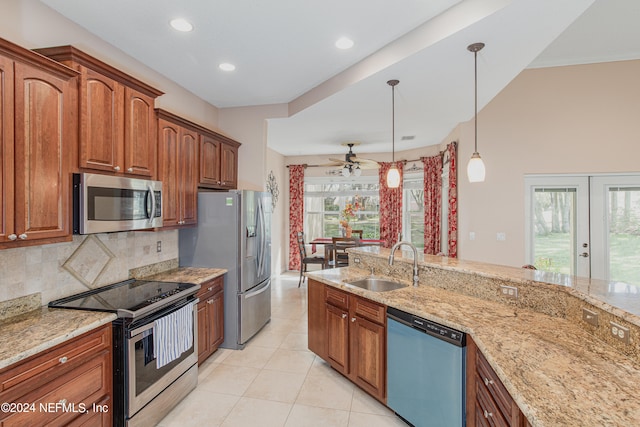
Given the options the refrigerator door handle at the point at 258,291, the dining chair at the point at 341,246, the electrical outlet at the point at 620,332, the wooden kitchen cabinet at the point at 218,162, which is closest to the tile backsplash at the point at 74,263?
the wooden kitchen cabinet at the point at 218,162

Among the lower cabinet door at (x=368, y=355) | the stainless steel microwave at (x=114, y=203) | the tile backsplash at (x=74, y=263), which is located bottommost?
the lower cabinet door at (x=368, y=355)

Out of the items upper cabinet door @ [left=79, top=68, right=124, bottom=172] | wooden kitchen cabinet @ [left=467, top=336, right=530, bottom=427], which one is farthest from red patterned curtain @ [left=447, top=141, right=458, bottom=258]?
upper cabinet door @ [left=79, top=68, right=124, bottom=172]

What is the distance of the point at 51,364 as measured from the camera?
165cm

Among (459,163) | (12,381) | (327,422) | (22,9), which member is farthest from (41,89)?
(459,163)

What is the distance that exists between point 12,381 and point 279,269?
5840 mm

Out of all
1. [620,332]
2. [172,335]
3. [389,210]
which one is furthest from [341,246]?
[620,332]

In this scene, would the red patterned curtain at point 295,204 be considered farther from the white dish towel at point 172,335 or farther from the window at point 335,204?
the white dish towel at point 172,335

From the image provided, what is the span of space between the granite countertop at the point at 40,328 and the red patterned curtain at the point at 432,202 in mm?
5373

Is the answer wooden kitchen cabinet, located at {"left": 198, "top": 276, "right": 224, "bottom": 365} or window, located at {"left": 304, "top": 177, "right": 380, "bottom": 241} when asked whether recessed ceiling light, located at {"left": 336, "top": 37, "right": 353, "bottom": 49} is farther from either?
window, located at {"left": 304, "top": 177, "right": 380, "bottom": 241}

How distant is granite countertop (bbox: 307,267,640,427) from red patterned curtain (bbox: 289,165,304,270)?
5.35m

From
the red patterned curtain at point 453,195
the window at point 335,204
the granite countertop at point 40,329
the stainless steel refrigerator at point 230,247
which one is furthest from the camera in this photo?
the window at point 335,204

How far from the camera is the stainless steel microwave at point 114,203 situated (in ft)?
6.72

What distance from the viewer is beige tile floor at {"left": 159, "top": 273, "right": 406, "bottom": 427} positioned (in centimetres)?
237

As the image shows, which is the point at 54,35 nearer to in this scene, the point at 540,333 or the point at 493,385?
the point at 493,385
